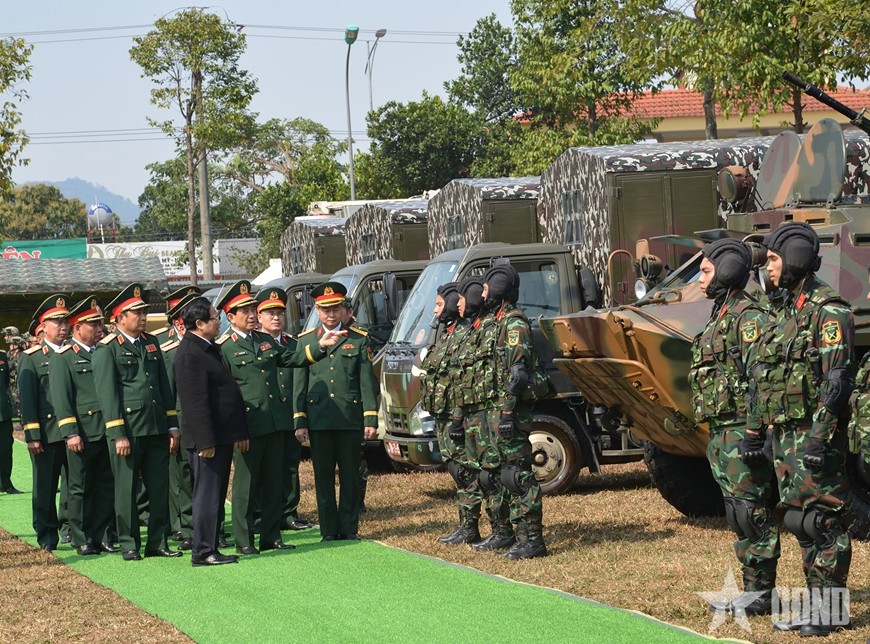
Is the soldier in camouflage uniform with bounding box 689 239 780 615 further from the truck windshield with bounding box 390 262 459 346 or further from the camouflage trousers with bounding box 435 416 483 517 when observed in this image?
the truck windshield with bounding box 390 262 459 346

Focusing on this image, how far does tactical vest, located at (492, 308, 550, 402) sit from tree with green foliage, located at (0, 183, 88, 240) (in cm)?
7508

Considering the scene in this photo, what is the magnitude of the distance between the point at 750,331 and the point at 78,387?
5545 mm

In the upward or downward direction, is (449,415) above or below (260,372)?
below

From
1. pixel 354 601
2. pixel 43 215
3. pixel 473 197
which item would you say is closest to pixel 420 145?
pixel 473 197

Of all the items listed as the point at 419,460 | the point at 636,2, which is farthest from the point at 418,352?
the point at 636,2

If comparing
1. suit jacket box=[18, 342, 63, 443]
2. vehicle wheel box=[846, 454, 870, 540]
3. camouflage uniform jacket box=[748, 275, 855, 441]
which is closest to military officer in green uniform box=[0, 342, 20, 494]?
suit jacket box=[18, 342, 63, 443]

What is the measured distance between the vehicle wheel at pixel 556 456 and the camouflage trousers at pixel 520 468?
258 centimetres

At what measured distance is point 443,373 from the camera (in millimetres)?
9602

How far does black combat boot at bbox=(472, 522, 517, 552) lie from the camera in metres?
9.45

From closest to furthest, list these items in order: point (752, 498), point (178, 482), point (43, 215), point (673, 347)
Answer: point (752, 498), point (673, 347), point (178, 482), point (43, 215)

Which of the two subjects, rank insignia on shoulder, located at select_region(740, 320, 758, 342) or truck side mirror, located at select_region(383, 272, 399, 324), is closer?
rank insignia on shoulder, located at select_region(740, 320, 758, 342)

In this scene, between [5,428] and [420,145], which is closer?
[5,428]

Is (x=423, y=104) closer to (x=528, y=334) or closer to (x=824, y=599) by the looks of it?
(x=528, y=334)

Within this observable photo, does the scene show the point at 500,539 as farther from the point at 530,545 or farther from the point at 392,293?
the point at 392,293
